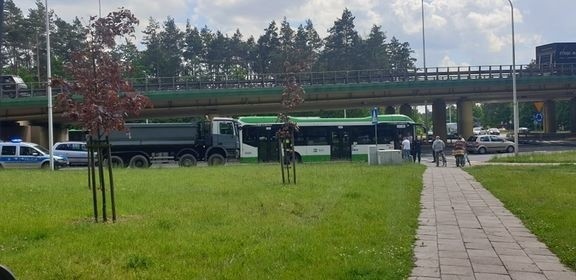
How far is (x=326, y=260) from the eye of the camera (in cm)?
718

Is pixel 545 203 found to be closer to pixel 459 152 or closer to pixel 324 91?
pixel 459 152

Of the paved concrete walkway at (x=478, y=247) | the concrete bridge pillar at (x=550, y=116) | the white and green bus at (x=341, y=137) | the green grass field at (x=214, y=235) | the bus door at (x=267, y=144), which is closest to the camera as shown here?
the green grass field at (x=214, y=235)

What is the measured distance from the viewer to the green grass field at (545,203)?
28.6 feet

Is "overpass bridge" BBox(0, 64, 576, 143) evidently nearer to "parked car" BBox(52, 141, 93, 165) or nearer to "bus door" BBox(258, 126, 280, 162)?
"parked car" BBox(52, 141, 93, 165)

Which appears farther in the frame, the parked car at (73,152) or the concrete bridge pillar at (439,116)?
the concrete bridge pillar at (439,116)

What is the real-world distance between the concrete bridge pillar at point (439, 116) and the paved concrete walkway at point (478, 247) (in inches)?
1980

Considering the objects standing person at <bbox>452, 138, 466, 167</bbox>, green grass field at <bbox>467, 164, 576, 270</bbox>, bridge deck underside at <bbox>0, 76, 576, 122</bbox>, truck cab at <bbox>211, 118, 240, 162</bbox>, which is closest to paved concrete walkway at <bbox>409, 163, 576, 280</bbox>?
green grass field at <bbox>467, 164, 576, 270</bbox>

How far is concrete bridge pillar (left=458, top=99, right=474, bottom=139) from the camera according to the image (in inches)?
2557

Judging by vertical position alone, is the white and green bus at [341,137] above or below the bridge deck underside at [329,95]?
below

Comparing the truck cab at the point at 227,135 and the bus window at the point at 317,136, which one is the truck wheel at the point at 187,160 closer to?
the truck cab at the point at 227,135

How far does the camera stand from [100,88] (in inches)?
411

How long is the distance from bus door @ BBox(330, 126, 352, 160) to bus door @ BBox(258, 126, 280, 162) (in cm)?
392

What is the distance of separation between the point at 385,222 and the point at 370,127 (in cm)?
2890

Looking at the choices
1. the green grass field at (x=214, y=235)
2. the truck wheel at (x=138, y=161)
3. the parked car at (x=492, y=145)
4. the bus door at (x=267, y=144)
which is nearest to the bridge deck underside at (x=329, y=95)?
the parked car at (x=492, y=145)
